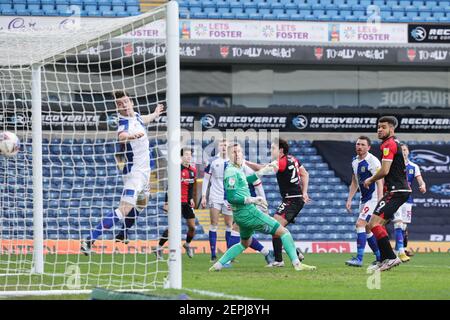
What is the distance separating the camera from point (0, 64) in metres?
12.4

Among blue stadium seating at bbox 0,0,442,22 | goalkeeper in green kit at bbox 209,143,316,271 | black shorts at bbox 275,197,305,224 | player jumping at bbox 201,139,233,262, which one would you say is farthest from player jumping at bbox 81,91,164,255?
blue stadium seating at bbox 0,0,442,22

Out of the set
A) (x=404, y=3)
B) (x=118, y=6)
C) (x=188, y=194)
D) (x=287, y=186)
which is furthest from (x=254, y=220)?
(x=404, y=3)

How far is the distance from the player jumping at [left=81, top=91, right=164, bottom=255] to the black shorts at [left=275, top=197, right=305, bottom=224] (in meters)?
2.28

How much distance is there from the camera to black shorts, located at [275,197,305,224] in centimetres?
1460

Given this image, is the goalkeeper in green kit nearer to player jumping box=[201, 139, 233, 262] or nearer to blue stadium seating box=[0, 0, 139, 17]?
player jumping box=[201, 139, 233, 262]

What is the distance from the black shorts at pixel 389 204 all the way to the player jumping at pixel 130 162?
10.8 feet

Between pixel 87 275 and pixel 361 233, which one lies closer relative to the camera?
pixel 87 275

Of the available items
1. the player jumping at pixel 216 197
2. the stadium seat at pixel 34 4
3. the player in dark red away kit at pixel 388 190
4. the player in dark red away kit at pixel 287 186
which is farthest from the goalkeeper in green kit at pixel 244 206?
the stadium seat at pixel 34 4

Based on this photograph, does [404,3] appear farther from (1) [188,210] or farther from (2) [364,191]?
(2) [364,191]

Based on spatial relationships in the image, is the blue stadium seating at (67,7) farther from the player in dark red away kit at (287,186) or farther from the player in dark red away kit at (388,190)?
the player in dark red away kit at (388,190)

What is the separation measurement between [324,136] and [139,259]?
1126 centimetres
